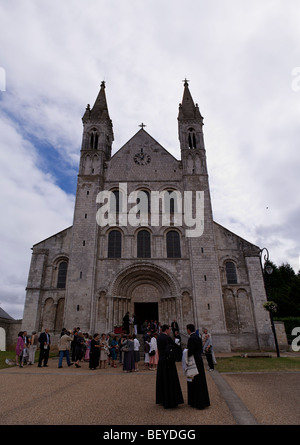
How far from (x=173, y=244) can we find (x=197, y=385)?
1755cm

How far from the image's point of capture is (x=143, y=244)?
22875 mm

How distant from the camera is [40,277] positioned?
2206 centimetres

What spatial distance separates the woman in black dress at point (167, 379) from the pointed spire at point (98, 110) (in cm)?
2575

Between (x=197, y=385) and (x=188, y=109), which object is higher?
(x=188, y=109)

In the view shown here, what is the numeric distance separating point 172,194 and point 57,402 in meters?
20.1

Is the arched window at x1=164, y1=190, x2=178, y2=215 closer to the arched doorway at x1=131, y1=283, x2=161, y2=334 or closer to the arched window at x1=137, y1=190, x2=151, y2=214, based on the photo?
the arched window at x1=137, y1=190, x2=151, y2=214

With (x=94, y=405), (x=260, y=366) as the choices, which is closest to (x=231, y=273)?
(x=260, y=366)

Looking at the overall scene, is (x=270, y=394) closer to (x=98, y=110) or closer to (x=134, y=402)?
(x=134, y=402)

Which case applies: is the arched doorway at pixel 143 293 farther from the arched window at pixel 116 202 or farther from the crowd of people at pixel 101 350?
the crowd of people at pixel 101 350

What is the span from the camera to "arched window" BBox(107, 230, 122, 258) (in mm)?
22562

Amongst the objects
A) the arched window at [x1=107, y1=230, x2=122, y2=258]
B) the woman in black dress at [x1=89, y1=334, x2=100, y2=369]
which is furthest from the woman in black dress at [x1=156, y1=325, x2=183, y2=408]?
the arched window at [x1=107, y1=230, x2=122, y2=258]

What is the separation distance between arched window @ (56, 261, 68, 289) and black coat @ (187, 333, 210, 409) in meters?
18.6
